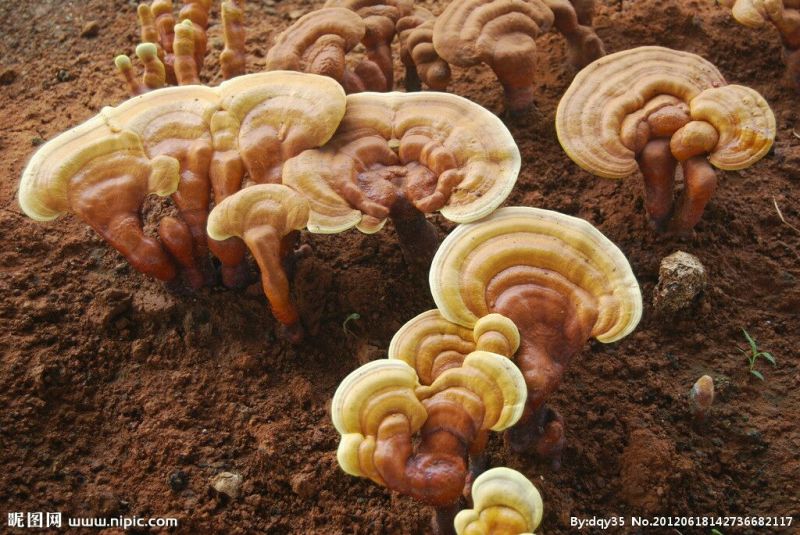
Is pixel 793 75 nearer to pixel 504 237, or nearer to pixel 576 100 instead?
pixel 576 100

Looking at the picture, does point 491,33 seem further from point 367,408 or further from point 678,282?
point 367,408

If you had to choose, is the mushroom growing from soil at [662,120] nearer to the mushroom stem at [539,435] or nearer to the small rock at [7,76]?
the mushroom stem at [539,435]

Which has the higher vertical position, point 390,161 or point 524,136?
point 390,161

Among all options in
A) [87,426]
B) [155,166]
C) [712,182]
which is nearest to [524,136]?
[712,182]

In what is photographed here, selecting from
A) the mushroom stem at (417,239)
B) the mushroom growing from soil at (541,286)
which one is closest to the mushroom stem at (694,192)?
the mushroom growing from soil at (541,286)

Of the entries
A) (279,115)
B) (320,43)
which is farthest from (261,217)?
(320,43)

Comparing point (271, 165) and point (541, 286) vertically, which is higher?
point (271, 165)

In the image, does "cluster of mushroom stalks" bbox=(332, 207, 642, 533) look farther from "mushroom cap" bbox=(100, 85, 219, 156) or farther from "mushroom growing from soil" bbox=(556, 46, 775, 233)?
"mushroom cap" bbox=(100, 85, 219, 156)
